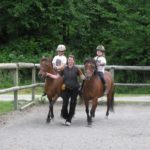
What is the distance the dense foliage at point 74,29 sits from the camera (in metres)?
28.5

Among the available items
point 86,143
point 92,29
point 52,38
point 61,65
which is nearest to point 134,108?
point 61,65

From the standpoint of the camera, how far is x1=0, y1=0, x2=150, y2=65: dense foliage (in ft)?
93.5

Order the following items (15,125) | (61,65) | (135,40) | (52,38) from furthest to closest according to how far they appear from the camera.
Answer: (52,38)
(135,40)
(61,65)
(15,125)

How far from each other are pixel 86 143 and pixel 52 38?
24.4 meters

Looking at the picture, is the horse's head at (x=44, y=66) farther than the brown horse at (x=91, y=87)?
Yes

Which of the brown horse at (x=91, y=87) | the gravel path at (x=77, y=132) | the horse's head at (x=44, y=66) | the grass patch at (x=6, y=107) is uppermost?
the horse's head at (x=44, y=66)

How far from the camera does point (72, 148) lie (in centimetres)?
1059

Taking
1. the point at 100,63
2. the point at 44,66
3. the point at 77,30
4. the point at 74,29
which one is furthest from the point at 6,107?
the point at 77,30

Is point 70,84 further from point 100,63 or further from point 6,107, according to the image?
point 6,107

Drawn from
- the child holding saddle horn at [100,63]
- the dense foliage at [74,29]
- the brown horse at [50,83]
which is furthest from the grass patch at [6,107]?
the dense foliage at [74,29]

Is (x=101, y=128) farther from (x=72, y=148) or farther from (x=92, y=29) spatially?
(x=92, y=29)

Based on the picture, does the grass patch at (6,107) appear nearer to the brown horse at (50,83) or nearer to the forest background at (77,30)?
the brown horse at (50,83)

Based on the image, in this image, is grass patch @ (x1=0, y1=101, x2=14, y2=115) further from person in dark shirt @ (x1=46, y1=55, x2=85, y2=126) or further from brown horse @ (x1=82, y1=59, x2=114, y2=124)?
brown horse @ (x1=82, y1=59, x2=114, y2=124)

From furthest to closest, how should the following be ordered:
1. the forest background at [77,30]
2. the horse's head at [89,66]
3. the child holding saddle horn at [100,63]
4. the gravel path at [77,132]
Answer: the forest background at [77,30], the child holding saddle horn at [100,63], the horse's head at [89,66], the gravel path at [77,132]
